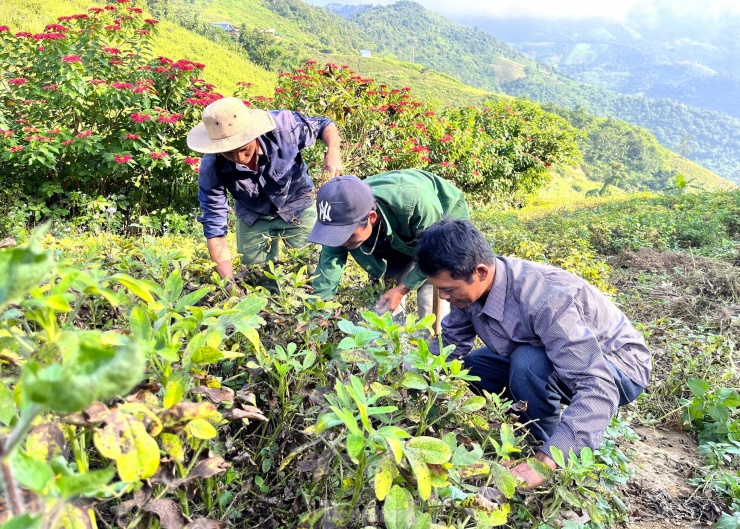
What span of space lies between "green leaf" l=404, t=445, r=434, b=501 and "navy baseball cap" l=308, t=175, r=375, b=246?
148 centimetres

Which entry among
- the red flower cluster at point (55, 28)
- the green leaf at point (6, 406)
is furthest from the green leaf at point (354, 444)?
the red flower cluster at point (55, 28)

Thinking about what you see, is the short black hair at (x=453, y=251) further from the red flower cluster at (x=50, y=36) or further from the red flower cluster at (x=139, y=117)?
the red flower cluster at (x=50, y=36)

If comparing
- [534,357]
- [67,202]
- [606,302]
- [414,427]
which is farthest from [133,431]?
[67,202]

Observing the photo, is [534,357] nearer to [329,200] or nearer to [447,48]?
[329,200]

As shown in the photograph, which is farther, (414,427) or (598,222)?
(598,222)

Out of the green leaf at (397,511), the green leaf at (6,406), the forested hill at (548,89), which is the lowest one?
the forested hill at (548,89)

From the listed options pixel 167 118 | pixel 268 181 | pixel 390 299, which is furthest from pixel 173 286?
pixel 167 118

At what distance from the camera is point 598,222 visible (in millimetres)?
6461

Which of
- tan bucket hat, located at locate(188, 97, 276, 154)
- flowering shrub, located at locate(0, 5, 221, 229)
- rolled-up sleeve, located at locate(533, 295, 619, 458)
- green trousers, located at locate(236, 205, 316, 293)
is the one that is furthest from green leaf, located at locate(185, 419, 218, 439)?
flowering shrub, located at locate(0, 5, 221, 229)

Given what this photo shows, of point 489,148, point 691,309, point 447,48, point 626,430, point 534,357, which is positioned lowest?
point 447,48

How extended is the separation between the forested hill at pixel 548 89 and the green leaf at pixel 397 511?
4602 inches

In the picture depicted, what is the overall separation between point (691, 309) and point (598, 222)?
2.74m

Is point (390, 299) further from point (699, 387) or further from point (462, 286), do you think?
point (699, 387)

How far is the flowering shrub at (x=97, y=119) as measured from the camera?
557cm
